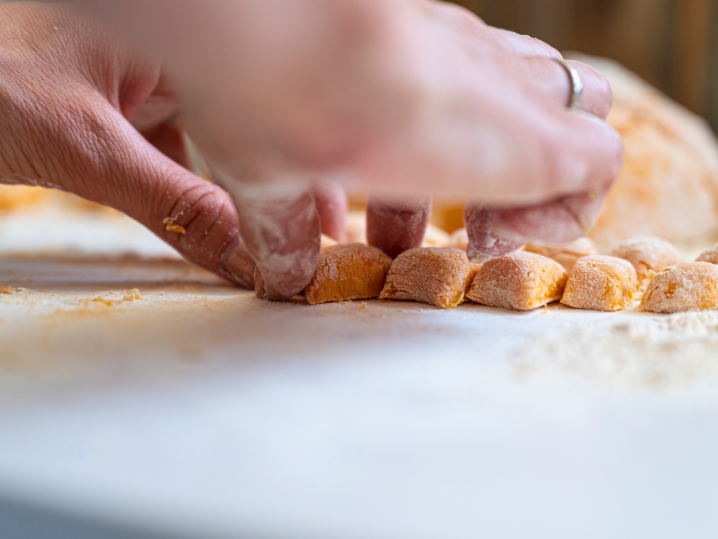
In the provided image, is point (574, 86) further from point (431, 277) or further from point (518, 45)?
point (431, 277)

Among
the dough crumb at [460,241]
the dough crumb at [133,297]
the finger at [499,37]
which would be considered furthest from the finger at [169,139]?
the finger at [499,37]

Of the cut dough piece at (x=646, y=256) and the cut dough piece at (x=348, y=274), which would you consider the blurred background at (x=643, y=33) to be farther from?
A: the cut dough piece at (x=348, y=274)

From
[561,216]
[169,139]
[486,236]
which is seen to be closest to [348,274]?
[486,236]

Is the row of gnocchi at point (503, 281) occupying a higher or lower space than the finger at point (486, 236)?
lower

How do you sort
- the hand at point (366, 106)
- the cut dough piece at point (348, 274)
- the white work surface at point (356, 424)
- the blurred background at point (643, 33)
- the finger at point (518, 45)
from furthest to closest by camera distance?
the blurred background at point (643, 33) < the cut dough piece at point (348, 274) < the finger at point (518, 45) < the hand at point (366, 106) < the white work surface at point (356, 424)

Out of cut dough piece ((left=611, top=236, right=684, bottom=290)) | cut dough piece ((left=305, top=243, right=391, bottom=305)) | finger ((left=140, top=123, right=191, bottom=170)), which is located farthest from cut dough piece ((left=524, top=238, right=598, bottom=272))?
finger ((left=140, top=123, right=191, bottom=170))

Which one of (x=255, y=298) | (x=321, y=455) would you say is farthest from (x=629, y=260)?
(x=321, y=455)

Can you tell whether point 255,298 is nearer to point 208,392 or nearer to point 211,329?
point 211,329
